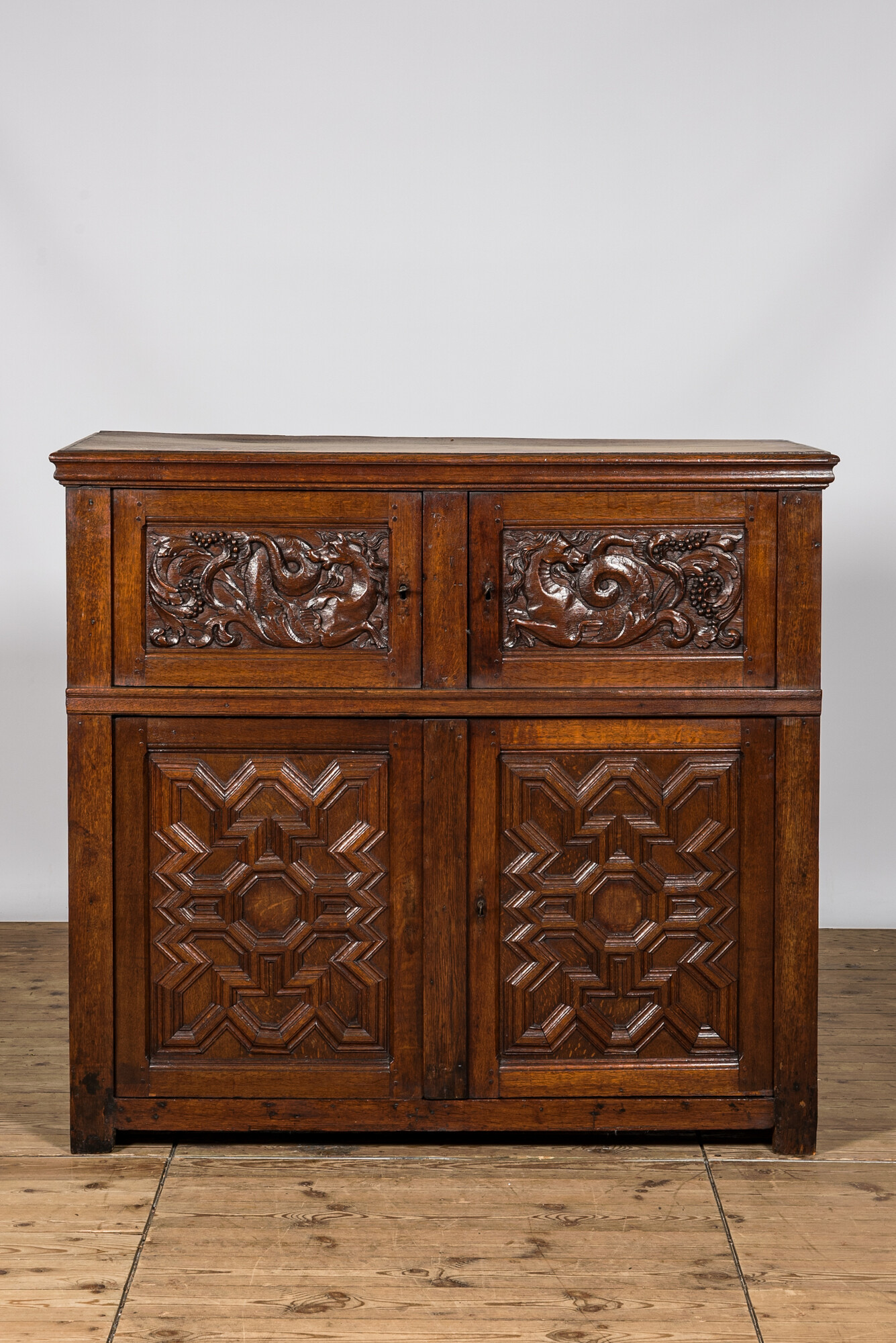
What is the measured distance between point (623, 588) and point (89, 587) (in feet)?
3.22

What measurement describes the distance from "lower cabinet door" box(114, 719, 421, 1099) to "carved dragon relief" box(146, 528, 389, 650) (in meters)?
0.16

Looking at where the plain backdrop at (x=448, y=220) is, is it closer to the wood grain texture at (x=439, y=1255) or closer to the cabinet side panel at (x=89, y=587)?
the cabinet side panel at (x=89, y=587)

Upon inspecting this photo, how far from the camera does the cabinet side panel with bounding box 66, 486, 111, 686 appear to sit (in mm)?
2910

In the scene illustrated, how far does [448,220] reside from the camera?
Answer: 14.2 ft

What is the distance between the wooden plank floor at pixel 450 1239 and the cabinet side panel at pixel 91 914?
0.17m

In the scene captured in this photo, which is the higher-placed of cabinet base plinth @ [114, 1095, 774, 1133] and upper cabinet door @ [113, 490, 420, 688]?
upper cabinet door @ [113, 490, 420, 688]

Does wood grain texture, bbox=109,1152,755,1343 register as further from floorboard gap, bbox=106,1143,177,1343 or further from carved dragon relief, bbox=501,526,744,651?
carved dragon relief, bbox=501,526,744,651

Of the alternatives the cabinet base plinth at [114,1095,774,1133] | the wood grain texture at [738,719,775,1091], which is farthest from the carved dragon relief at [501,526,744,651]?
the cabinet base plinth at [114,1095,774,1133]

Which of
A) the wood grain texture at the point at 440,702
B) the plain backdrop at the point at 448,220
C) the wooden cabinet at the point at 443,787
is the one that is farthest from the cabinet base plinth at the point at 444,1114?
the plain backdrop at the point at 448,220

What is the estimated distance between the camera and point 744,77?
4324 millimetres

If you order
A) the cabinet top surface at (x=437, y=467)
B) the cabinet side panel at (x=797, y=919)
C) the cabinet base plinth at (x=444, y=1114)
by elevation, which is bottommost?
the cabinet base plinth at (x=444, y=1114)

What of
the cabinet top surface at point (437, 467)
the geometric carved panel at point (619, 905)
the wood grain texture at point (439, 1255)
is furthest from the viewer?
the geometric carved panel at point (619, 905)

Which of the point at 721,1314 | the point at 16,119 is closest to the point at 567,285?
the point at 16,119

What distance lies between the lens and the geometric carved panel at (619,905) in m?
2.98
